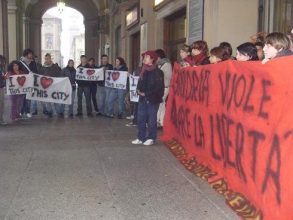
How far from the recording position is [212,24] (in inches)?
408

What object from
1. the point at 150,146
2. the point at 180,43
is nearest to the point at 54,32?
the point at 180,43

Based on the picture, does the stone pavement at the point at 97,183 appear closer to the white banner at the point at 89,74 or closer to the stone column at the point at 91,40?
the white banner at the point at 89,74

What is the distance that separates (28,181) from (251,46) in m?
3.02

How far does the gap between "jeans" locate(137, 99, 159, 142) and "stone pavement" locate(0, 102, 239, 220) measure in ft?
0.98

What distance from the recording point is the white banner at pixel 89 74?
13.2 m

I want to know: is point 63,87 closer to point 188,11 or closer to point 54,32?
point 188,11

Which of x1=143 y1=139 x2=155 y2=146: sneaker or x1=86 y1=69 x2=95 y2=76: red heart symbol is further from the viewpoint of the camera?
x1=86 y1=69 x2=95 y2=76: red heart symbol

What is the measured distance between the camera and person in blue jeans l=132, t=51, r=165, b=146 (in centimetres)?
817

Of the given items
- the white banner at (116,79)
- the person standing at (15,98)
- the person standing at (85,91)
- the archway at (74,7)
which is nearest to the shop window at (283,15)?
the white banner at (116,79)

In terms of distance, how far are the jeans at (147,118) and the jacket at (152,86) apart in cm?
13

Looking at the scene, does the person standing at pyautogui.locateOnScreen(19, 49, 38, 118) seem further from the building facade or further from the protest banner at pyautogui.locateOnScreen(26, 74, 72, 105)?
the building facade

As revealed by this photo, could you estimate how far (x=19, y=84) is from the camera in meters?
11.9

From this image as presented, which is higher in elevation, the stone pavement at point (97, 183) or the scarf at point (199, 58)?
the scarf at point (199, 58)

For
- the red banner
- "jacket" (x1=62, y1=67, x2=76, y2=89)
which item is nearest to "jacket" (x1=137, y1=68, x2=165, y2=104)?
the red banner
